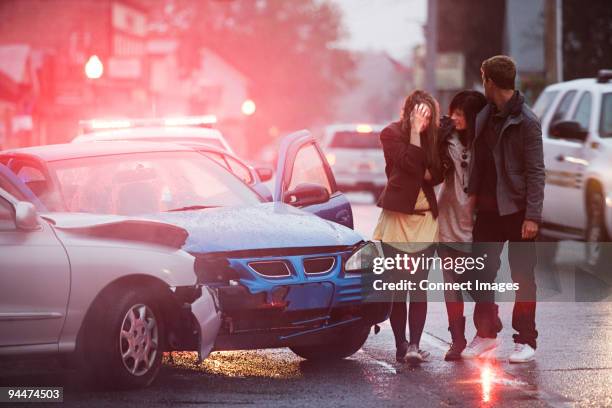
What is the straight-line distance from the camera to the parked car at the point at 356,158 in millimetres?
33375

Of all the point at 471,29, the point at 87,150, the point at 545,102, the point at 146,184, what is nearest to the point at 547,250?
the point at 545,102

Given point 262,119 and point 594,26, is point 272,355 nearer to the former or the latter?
point 594,26

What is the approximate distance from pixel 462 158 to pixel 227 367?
2014 millimetres

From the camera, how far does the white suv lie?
15.2 m

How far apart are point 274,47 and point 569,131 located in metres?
92.0

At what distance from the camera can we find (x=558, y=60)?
1103 inches

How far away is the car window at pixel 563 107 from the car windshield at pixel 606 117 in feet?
2.45

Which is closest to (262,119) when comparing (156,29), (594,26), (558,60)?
(156,29)

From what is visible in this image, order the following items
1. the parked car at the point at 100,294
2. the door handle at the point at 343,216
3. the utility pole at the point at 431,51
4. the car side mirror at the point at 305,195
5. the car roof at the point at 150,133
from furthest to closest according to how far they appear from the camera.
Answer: the utility pole at the point at 431,51, the car roof at the point at 150,133, the door handle at the point at 343,216, the car side mirror at the point at 305,195, the parked car at the point at 100,294

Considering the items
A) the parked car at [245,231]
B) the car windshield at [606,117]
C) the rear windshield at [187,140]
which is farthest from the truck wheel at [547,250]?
the parked car at [245,231]

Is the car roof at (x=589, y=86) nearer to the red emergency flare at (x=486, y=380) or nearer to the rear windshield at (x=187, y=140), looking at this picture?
the rear windshield at (x=187, y=140)

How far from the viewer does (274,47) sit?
10662 centimetres

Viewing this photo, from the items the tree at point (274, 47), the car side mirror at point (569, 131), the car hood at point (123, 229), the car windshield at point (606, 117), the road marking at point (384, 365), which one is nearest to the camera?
the car hood at point (123, 229)

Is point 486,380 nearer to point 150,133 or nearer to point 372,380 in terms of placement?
point 372,380
